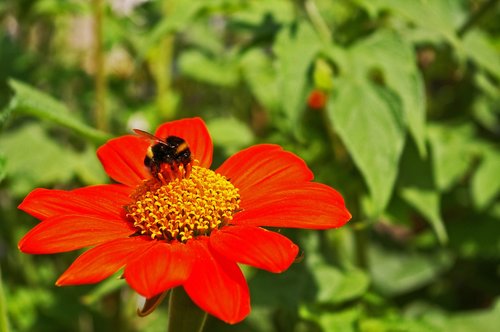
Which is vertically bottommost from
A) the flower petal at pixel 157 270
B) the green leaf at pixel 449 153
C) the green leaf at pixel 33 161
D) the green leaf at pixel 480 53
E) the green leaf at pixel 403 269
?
the green leaf at pixel 403 269

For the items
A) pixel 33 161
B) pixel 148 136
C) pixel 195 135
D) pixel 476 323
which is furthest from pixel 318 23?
pixel 33 161

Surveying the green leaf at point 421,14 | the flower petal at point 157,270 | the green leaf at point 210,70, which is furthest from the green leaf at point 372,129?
the green leaf at point 210,70

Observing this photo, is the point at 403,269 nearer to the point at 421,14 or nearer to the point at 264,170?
the point at 421,14

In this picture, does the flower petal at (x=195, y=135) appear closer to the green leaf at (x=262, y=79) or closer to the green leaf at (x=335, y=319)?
the green leaf at (x=335, y=319)

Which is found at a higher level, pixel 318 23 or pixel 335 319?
pixel 318 23

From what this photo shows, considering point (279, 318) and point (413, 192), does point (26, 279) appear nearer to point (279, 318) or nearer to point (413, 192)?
point (279, 318)

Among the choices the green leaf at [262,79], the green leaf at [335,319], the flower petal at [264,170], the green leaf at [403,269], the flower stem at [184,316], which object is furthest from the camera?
the green leaf at [403,269]

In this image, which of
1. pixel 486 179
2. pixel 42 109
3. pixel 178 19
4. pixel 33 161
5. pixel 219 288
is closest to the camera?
pixel 219 288

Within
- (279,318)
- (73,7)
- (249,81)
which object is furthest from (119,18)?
(279,318)
